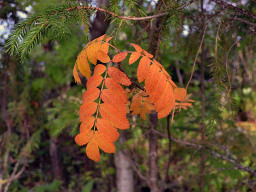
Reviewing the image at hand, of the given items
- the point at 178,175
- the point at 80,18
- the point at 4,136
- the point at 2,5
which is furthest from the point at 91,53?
the point at 178,175

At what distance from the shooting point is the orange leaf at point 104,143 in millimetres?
625

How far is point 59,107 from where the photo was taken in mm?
2270

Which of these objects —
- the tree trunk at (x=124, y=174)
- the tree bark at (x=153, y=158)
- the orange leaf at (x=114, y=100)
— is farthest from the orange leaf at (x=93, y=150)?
the tree trunk at (x=124, y=174)

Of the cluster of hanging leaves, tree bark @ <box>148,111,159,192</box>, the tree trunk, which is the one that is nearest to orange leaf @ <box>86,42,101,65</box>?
the cluster of hanging leaves

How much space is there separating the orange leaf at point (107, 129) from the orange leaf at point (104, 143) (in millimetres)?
11

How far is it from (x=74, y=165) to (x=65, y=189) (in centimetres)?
70

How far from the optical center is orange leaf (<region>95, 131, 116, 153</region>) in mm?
625

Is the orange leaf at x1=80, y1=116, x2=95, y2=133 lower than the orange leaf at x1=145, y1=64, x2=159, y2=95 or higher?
lower

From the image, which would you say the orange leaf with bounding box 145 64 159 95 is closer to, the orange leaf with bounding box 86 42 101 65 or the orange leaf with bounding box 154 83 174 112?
the orange leaf with bounding box 154 83 174 112

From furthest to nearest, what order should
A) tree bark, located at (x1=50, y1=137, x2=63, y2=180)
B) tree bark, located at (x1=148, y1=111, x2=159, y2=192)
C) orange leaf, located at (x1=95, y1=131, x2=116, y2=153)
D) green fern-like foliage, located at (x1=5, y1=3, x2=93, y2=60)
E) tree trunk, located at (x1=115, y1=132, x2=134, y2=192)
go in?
tree bark, located at (x1=50, y1=137, x2=63, y2=180)
tree trunk, located at (x1=115, y1=132, x2=134, y2=192)
tree bark, located at (x1=148, y1=111, x2=159, y2=192)
green fern-like foliage, located at (x1=5, y1=3, x2=93, y2=60)
orange leaf, located at (x1=95, y1=131, x2=116, y2=153)

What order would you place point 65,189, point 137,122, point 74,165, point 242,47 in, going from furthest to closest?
point 74,165
point 65,189
point 242,47
point 137,122

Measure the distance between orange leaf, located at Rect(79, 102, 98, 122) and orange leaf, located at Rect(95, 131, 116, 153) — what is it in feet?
0.21

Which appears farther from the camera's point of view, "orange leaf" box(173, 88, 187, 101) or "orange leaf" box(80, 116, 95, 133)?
"orange leaf" box(173, 88, 187, 101)

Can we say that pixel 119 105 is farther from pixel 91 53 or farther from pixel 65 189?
pixel 65 189
